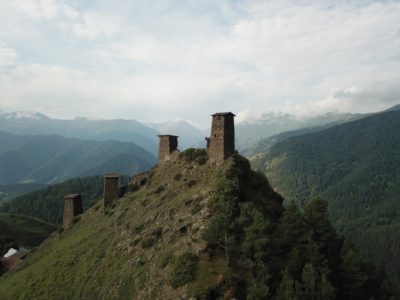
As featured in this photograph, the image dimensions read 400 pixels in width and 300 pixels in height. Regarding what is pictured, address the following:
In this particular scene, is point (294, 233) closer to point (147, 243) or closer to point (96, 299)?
point (147, 243)

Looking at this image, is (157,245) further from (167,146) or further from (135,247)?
(167,146)

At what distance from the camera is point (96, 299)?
45656 mm

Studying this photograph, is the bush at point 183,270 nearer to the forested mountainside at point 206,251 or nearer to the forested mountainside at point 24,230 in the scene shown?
the forested mountainside at point 206,251

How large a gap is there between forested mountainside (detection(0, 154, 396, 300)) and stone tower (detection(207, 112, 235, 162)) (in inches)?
67.5

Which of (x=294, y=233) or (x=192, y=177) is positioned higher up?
(x=192, y=177)

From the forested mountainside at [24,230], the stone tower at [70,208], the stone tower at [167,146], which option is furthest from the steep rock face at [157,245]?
the forested mountainside at [24,230]

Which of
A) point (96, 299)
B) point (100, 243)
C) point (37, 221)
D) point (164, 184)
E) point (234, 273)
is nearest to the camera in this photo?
point (234, 273)

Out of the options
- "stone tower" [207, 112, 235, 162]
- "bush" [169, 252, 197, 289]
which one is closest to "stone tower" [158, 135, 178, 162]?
"stone tower" [207, 112, 235, 162]

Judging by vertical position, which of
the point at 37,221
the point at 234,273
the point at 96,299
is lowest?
the point at 37,221

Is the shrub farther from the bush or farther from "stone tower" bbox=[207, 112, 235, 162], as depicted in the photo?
"stone tower" bbox=[207, 112, 235, 162]

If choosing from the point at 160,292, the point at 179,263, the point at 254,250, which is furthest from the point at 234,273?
the point at 160,292

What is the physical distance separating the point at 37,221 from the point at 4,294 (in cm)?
14247

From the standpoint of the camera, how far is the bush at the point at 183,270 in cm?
3840

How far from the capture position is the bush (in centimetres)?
3840
